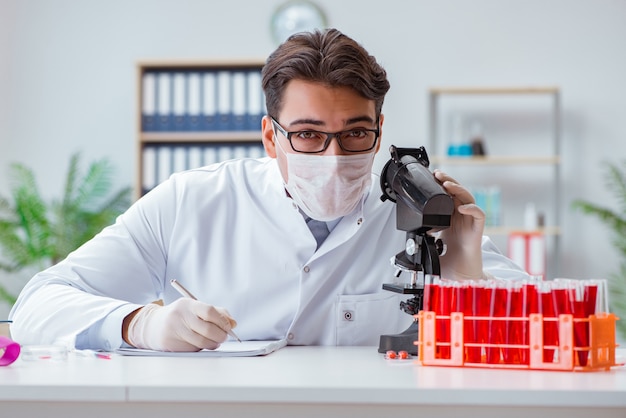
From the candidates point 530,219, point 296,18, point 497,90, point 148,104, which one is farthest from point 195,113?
point 530,219

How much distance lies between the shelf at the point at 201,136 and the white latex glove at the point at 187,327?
122 inches

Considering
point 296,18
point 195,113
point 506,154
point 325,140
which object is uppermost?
point 296,18

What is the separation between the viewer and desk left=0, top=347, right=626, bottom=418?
3.44 ft

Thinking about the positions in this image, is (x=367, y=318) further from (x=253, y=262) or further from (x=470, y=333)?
(x=470, y=333)

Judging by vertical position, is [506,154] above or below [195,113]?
below

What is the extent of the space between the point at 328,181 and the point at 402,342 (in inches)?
19.0

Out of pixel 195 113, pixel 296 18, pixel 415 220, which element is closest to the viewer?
pixel 415 220

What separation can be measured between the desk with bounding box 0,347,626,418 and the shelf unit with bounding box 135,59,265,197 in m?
3.47

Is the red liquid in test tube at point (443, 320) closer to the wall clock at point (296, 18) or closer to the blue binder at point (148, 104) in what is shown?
the blue binder at point (148, 104)

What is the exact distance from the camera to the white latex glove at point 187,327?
1447 mm

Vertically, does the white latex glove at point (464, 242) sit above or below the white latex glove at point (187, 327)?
above

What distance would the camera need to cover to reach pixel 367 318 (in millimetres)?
1880

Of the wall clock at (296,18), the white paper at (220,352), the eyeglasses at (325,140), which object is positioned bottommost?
the white paper at (220,352)

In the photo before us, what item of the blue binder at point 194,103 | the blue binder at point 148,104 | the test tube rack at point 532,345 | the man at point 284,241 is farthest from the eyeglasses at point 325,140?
the blue binder at point 148,104
